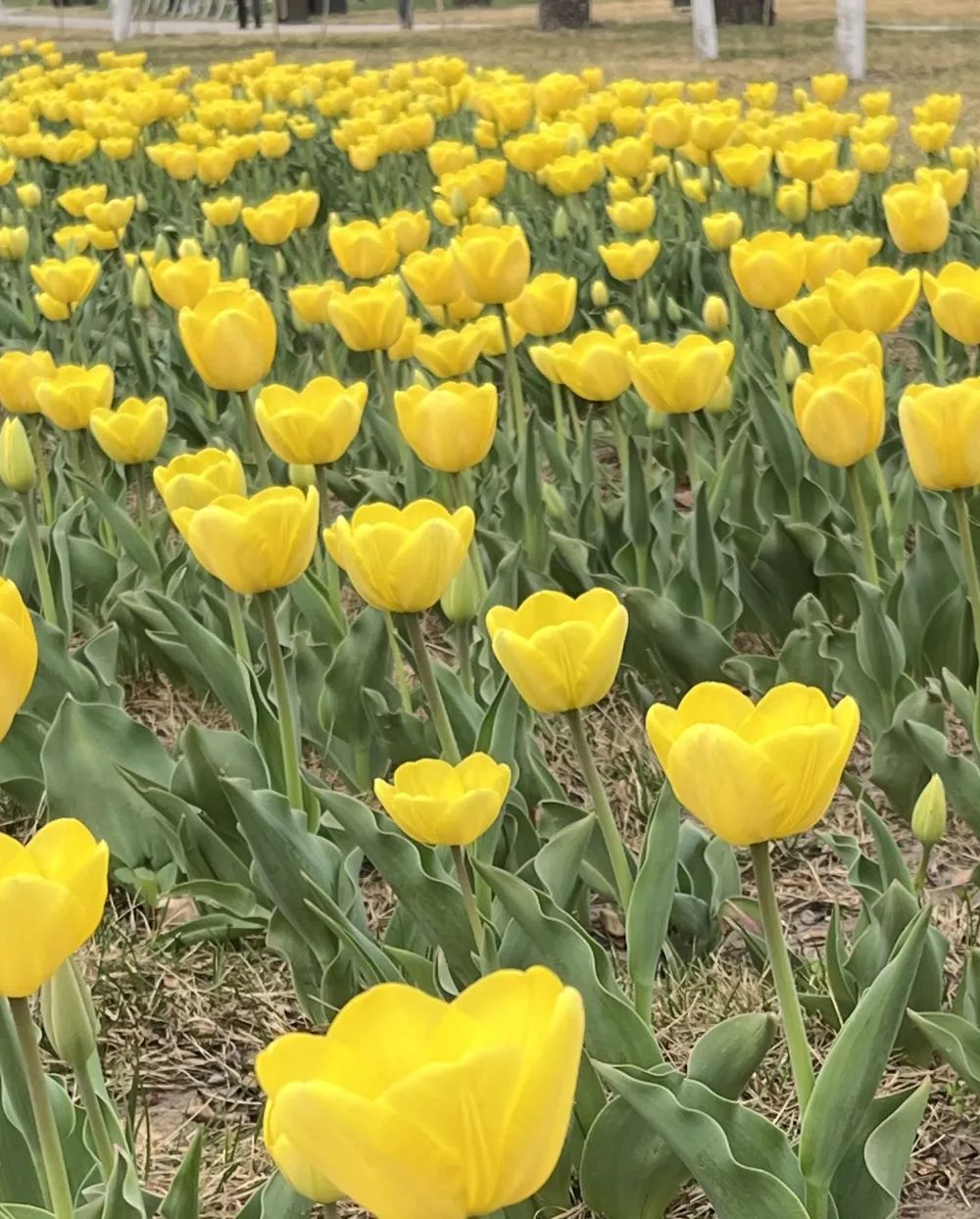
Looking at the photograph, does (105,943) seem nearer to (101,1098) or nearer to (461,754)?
(461,754)

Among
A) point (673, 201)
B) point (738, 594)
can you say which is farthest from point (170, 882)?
point (673, 201)

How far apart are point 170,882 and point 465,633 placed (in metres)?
0.58

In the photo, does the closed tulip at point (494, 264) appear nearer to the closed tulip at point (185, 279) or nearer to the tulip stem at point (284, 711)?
the closed tulip at point (185, 279)

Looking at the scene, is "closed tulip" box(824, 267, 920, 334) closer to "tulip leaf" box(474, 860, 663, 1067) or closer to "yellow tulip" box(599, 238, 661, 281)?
"yellow tulip" box(599, 238, 661, 281)

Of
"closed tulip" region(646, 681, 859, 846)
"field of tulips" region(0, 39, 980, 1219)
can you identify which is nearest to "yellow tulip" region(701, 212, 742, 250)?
"field of tulips" region(0, 39, 980, 1219)

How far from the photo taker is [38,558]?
7.92 ft

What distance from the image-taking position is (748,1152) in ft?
4.09

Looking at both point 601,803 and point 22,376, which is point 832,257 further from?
point 601,803

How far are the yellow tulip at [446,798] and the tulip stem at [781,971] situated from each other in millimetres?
282

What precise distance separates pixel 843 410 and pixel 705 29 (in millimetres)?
12066

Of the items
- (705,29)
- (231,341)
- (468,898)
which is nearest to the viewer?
(468,898)

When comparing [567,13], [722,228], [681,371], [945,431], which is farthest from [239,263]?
[567,13]

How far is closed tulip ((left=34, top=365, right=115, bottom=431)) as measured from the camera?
2.61 meters

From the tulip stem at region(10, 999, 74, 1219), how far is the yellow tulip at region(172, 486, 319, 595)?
0.64 m
